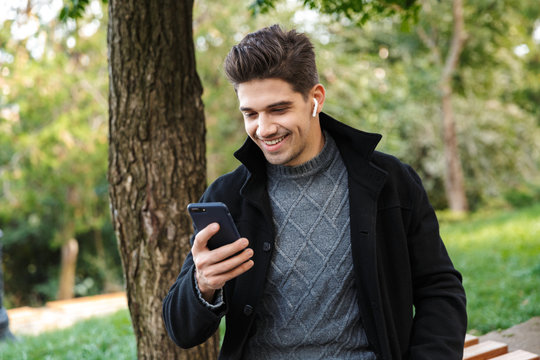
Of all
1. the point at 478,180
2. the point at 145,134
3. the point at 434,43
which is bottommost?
the point at 478,180

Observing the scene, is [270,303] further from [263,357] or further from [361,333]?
[361,333]

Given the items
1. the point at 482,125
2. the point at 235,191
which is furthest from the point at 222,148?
the point at 235,191

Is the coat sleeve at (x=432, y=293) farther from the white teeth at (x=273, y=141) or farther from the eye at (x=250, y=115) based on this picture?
the eye at (x=250, y=115)

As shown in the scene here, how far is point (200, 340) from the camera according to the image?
206 centimetres

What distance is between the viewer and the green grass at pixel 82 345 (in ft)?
16.5

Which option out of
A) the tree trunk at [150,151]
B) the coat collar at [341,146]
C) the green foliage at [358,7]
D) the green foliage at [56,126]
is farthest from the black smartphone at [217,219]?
the green foliage at [56,126]

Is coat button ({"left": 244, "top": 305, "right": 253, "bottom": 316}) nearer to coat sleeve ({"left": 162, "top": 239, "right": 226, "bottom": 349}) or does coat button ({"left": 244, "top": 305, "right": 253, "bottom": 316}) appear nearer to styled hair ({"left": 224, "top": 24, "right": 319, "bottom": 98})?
coat sleeve ({"left": 162, "top": 239, "right": 226, "bottom": 349})

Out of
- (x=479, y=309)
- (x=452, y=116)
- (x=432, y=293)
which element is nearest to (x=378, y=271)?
(x=432, y=293)

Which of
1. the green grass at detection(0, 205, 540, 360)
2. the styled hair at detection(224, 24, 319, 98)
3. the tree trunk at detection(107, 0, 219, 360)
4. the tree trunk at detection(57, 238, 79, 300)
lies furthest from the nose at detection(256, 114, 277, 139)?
the tree trunk at detection(57, 238, 79, 300)

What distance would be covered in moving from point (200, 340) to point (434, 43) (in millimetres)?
18326

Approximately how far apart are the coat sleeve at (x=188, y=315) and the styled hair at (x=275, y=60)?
29.9 inches

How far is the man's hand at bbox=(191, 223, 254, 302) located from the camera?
1791 millimetres

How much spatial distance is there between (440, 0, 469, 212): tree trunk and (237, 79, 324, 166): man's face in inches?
628

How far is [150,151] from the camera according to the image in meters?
3.14
